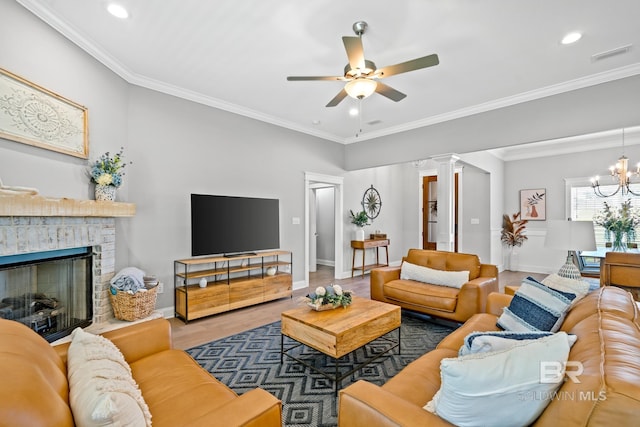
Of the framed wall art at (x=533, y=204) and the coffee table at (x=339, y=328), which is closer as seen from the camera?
the coffee table at (x=339, y=328)

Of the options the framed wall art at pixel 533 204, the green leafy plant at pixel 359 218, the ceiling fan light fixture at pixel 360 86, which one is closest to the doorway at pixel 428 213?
the framed wall art at pixel 533 204

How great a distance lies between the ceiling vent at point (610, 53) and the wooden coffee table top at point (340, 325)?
10.4ft

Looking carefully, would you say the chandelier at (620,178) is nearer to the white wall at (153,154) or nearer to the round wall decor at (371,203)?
the round wall decor at (371,203)

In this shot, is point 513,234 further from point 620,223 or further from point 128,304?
point 128,304

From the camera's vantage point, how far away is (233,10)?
7.75 feet

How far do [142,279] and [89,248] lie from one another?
61 cm

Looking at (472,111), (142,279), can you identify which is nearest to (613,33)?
(472,111)

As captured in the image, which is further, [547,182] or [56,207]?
[547,182]

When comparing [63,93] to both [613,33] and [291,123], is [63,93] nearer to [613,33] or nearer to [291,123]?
[291,123]

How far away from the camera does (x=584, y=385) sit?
0.86 m

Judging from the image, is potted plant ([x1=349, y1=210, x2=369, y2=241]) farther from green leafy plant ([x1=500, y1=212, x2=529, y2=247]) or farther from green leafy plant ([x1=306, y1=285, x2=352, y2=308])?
green leafy plant ([x1=306, y1=285, x2=352, y2=308])

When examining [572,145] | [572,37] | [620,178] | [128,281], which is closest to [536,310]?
[572,37]

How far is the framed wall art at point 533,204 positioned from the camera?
6602 millimetres

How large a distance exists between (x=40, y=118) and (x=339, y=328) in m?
2.81
